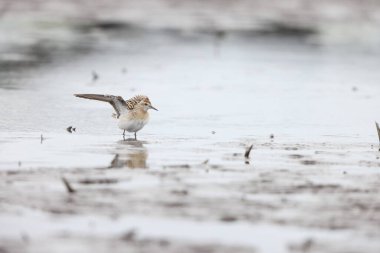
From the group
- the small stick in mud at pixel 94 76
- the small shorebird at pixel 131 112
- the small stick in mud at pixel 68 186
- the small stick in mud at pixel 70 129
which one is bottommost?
the small stick in mud at pixel 68 186

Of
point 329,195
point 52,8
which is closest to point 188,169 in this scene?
point 329,195

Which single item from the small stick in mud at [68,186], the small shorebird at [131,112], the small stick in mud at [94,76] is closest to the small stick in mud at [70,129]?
the small shorebird at [131,112]

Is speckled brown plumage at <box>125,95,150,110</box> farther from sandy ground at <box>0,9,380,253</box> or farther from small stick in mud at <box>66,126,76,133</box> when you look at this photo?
small stick in mud at <box>66,126,76,133</box>

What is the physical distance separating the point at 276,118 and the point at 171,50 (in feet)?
37.0

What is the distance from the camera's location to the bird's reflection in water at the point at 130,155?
1200cm

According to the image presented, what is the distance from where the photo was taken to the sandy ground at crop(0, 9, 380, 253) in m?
8.98

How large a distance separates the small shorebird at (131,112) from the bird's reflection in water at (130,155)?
0.21m

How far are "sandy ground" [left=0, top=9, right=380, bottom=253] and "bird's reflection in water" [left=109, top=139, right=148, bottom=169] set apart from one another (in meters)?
0.02

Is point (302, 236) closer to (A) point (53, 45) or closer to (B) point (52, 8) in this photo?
(A) point (53, 45)

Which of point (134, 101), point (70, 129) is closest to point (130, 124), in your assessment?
point (134, 101)

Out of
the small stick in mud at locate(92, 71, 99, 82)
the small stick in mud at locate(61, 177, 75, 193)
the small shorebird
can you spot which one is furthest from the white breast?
the small stick in mud at locate(92, 71, 99, 82)

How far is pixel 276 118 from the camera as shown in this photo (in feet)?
54.7

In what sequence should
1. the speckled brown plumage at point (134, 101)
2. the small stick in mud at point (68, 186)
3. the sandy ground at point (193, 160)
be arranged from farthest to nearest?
the speckled brown plumage at point (134, 101) < the small stick in mud at point (68, 186) < the sandy ground at point (193, 160)

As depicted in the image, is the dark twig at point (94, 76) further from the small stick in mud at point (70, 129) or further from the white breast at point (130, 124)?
the white breast at point (130, 124)
